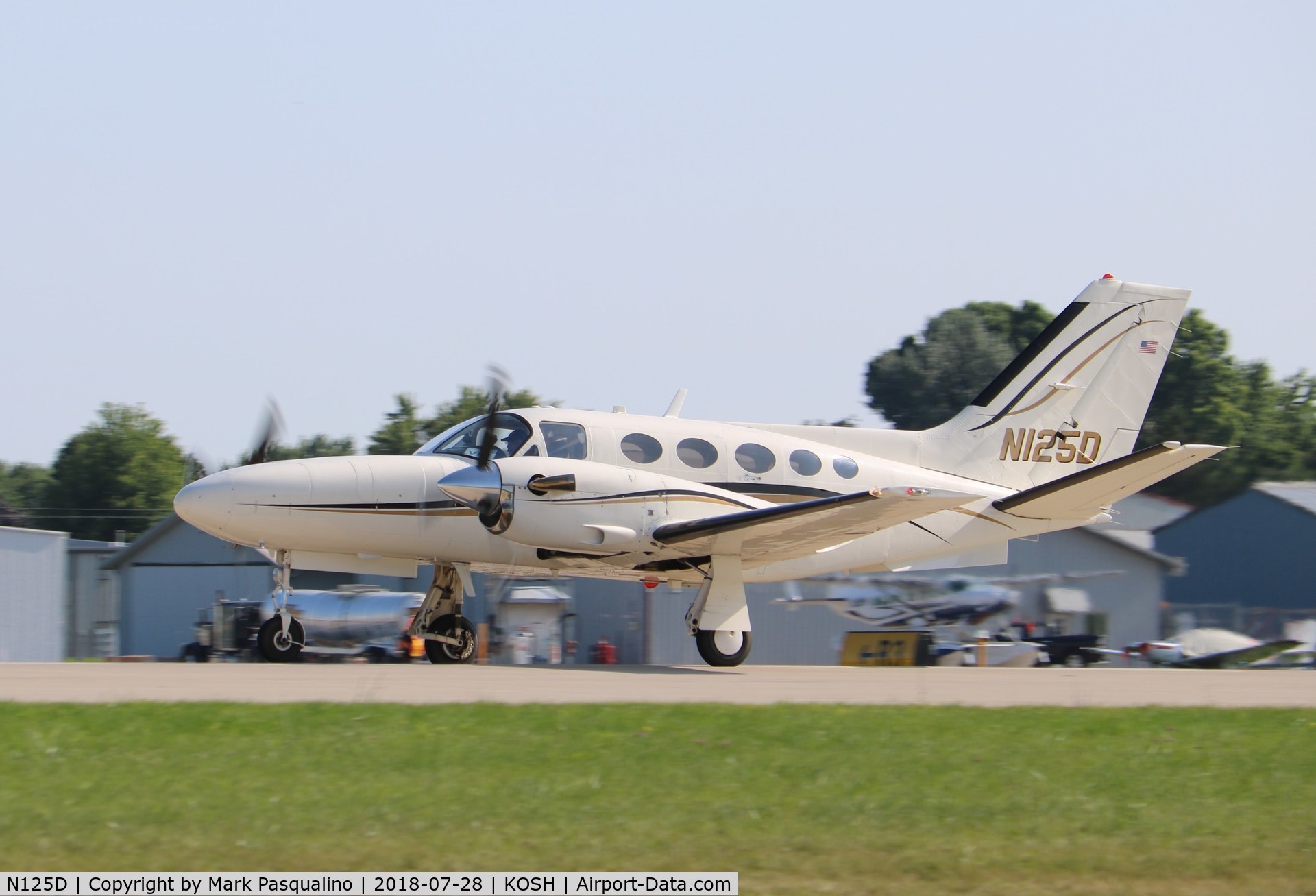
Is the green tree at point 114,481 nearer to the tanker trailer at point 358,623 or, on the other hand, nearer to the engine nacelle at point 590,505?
the tanker trailer at point 358,623

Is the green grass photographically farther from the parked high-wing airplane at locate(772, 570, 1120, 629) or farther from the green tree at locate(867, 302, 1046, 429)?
the green tree at locate(867, 302, 1046, 429)

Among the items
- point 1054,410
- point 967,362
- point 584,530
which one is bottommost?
point 584,530

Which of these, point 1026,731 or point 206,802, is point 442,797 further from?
point 1026,731

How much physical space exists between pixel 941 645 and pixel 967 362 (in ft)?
156

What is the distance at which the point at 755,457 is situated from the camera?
Result: 17.1 m

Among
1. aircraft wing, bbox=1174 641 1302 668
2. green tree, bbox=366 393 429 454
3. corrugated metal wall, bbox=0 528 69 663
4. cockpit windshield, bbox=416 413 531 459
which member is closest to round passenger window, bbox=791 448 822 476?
cockpit windshield, bbox=416 413 531 459

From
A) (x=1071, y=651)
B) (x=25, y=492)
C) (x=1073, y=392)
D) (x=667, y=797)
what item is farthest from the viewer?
(x=25, y=492)

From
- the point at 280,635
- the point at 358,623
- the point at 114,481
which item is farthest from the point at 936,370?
the point at 280,635

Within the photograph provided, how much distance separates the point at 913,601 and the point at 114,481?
49437 millimetres

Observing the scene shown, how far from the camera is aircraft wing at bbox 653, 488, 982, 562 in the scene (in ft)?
48.2

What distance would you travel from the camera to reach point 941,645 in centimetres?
2727

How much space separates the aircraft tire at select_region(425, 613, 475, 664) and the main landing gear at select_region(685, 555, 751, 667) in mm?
2980

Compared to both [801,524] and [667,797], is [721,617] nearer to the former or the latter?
[801,524]

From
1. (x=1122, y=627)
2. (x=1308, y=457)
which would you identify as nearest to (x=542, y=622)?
(x=1122, y=627)
